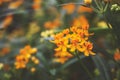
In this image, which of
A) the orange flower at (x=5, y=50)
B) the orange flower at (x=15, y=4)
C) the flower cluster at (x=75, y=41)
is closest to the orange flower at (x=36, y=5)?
the orange flower at (x=15, y=4)

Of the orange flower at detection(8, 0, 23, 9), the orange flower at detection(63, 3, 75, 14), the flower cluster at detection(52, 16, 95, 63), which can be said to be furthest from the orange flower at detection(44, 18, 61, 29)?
the flower cluster at detection(52, 16, 95, 63)

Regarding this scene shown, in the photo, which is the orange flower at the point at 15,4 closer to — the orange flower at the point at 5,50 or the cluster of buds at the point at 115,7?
the orange flower at the point at 5,50

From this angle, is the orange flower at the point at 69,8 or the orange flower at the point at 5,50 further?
the orange flower at the point at 69,8

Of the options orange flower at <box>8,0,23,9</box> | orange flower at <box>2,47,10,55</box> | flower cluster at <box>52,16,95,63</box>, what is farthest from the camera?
orange flower at <box>8,0,23,9</box>

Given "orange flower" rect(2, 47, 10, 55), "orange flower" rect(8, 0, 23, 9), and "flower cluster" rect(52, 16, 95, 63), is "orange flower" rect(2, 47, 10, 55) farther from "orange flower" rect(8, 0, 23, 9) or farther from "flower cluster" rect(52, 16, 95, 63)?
"flower cluster" rect(52, 16, 95, 63)

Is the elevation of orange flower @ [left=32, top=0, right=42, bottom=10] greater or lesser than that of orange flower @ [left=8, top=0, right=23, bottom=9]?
lesser

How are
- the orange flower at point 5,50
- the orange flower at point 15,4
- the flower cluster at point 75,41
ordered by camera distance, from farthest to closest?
1. the orange flower at point 15,4
2. the orange flower at point 5,50
3. the flower cluster at point 75,41

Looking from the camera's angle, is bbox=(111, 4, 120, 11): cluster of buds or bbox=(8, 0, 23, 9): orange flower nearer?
bbox=(111, 4, 120, 11): cluster of buds

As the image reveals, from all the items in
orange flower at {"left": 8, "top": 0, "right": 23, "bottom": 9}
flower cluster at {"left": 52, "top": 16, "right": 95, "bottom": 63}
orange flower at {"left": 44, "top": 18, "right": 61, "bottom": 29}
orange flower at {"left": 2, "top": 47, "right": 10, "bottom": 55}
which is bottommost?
orange flower at {"left": 2, "top": 47, "right": 10, "bottom": 55}

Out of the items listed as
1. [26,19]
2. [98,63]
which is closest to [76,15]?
[26,19]

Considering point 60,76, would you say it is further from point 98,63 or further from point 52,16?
point 52,16

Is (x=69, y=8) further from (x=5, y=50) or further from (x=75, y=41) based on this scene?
(x=75, y=41)
